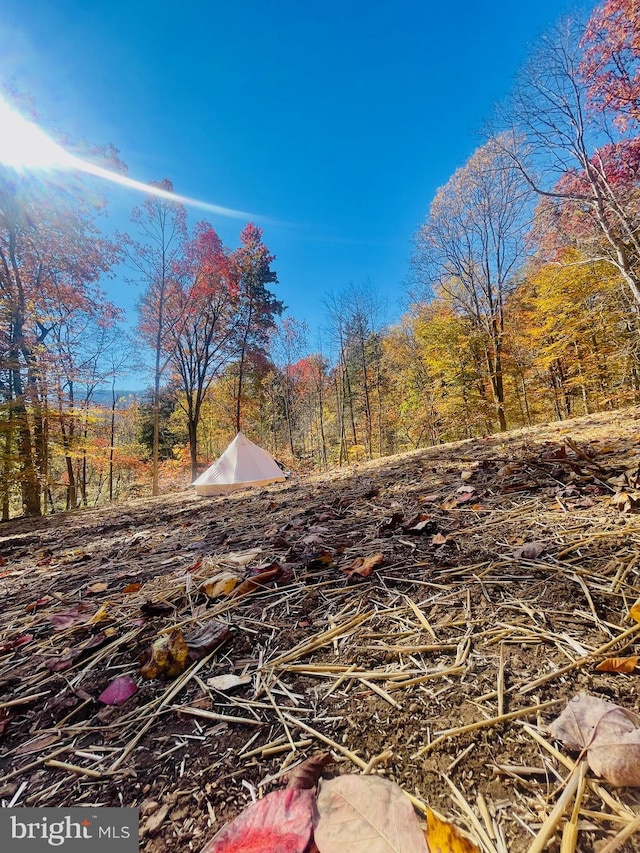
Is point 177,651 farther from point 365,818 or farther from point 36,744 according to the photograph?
point 365,818

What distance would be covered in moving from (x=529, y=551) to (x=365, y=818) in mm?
900

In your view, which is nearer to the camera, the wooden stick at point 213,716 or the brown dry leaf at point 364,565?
the wooden stick at point 213,716

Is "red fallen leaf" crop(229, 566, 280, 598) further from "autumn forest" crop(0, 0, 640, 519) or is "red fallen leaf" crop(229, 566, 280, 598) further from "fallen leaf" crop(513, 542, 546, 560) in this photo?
"autumn forest" crop(0, 0, 640, 519)

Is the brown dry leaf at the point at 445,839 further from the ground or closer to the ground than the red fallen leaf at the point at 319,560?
closer to the ground

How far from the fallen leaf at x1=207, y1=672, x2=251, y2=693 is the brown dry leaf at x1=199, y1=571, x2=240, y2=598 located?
39 centimetres

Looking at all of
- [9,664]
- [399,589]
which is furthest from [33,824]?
[399,589]

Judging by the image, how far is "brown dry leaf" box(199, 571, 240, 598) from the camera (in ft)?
3.77

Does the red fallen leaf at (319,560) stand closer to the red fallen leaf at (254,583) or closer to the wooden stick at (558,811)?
the red fallen leaf at (254,583)

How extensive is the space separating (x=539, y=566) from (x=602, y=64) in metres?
8.36

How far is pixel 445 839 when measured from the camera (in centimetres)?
40

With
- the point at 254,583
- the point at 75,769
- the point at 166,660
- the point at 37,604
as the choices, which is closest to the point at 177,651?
the point at 166,660

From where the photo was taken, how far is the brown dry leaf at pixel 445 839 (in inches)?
15.3

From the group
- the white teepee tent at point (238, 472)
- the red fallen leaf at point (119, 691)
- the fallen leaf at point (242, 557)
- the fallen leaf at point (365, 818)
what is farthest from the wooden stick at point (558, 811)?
the white teepee tent at point (238, 472)

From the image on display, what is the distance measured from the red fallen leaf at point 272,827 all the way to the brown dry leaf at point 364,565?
0.68 m
